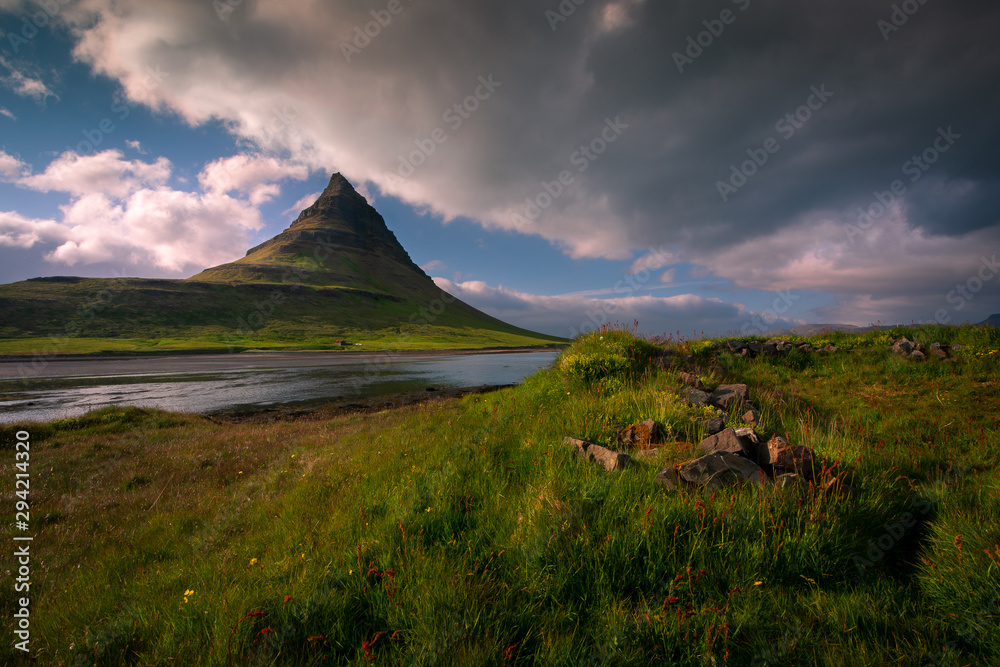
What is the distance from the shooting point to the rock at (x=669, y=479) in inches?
166

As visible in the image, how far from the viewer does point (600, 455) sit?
16.9 feet

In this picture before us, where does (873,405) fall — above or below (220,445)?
above

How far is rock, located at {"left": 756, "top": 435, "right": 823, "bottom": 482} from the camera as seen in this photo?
4551mm

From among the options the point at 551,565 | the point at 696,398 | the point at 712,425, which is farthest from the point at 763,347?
the point at 551,565

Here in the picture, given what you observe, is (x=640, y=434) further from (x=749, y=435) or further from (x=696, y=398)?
(x=696, y=398)

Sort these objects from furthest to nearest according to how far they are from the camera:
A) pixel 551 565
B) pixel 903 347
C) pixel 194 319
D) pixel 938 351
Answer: pixel 194 319 < pixel 903 347 < pixel 938 351 < pixel 551 565

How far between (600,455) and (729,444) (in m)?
1.88

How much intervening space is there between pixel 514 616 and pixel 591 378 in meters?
7.26

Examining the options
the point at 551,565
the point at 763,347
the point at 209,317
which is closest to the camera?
the point at 551,565

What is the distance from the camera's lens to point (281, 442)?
531 inches

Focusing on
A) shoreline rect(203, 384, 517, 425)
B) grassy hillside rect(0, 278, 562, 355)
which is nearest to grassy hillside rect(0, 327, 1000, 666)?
shoreline rect(203, 384, 517, 425)

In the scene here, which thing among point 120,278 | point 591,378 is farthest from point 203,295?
point 591,378

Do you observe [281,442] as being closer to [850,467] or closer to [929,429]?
[850,467]

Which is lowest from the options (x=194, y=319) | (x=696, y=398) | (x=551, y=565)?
(x=551, y=565)
